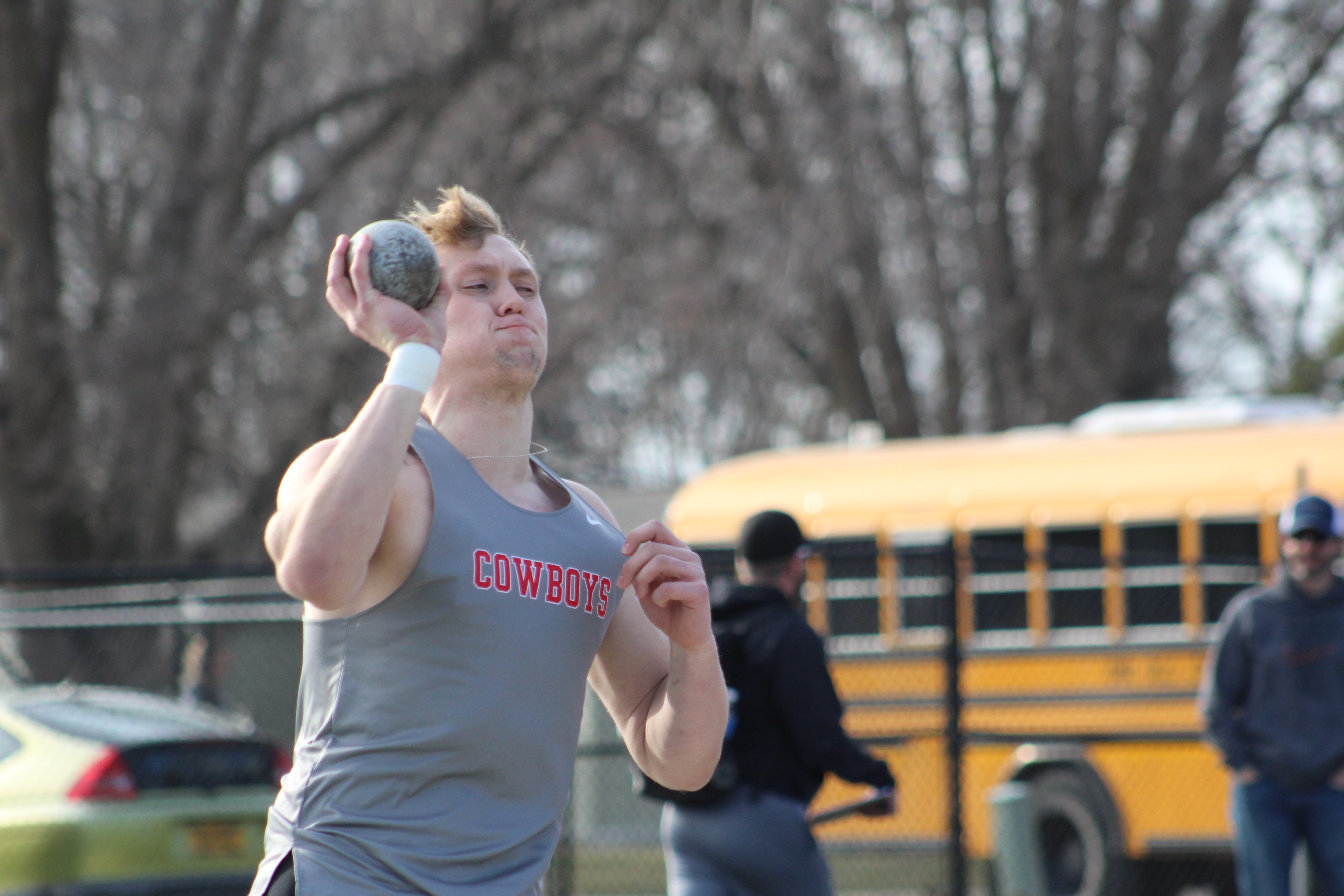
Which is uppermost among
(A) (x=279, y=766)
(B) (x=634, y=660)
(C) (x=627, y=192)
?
(C) (x=627, y=192)

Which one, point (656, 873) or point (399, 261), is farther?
point (656, 873)

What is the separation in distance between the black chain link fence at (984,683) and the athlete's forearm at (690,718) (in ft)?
20.2

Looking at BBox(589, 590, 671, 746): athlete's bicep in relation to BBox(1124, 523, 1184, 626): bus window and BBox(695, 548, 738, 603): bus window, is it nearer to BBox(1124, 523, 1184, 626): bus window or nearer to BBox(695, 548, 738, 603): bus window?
BBox(695, 548, 738, 603): bus window

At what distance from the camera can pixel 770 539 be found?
525cm

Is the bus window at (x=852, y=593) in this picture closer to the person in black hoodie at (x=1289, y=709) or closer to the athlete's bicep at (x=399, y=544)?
the person in black hoodie at (x=1289, y=709)

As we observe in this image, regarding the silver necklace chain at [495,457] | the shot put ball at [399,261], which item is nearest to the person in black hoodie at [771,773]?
the silver necklace chain at [495,457]

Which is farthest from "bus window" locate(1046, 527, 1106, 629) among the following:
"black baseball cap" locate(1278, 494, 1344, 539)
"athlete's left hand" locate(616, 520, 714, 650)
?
"athlete's left hand" locate(616, 520, 714, 650)

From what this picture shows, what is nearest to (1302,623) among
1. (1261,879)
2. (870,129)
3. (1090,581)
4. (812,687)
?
(1261,879)

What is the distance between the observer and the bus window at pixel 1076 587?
11.0 metres

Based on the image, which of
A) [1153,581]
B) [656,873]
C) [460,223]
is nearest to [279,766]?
[656,873]

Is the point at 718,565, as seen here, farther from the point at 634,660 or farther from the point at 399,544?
the point at 399,544

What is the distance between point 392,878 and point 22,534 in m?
11.3

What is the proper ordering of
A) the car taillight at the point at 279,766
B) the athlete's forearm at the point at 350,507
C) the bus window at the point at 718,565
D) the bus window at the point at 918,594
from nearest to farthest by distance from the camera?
the athlete's forearm at the point at 350,507 < the car taillight at the point at 279,766 < the bus window at the point at 718,565 < the bus window at the point at 918,594

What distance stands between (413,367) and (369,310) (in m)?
0.14
